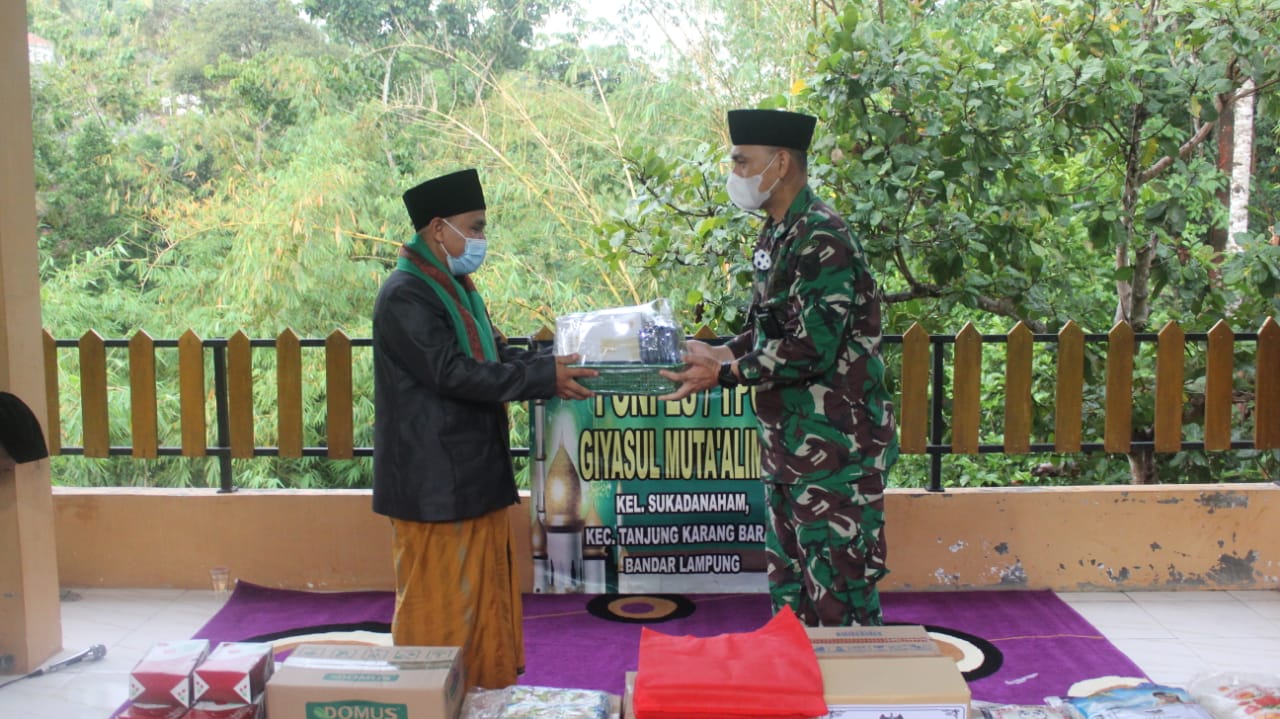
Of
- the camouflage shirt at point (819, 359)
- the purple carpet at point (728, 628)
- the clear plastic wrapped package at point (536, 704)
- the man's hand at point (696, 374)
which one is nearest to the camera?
the clear plastic wrapped package at point (536, 704)

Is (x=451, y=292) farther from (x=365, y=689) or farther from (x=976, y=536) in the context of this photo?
(x=976, y=536)

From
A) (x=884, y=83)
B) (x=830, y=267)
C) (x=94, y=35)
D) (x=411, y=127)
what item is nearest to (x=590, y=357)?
(x=830, y=267)

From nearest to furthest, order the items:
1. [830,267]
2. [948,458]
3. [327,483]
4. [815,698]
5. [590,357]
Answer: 1. [815,698]
2. [830,267]
3. [590,357]
4. [948,458]
5. [327,483]

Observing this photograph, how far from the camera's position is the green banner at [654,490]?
3.83 m

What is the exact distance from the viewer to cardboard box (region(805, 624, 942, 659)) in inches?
65.1

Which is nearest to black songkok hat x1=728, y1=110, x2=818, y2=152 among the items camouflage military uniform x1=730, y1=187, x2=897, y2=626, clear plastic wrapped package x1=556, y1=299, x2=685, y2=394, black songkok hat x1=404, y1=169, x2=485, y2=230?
camouflage military uniform x1=730, y1=187, x2=897, y2=626

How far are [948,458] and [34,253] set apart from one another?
609cm

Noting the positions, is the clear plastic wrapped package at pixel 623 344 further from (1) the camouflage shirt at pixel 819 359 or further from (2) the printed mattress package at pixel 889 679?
(2) the printed mattress package at pixel 889 679

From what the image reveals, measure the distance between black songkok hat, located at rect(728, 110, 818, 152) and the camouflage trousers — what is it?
0.88 metres

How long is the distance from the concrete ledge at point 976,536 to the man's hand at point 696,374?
5.03 ft

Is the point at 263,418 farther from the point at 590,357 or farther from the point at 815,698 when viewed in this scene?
the point at 815,698

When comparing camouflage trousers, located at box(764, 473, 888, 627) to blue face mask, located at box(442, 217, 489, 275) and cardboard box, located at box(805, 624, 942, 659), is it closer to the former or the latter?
cardboard box, located at box(805, 624, 942, 659)

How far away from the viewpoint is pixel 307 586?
4074mm

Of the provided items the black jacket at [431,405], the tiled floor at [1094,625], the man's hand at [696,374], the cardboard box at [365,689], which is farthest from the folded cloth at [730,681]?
the tiled floor at [1094,625]
